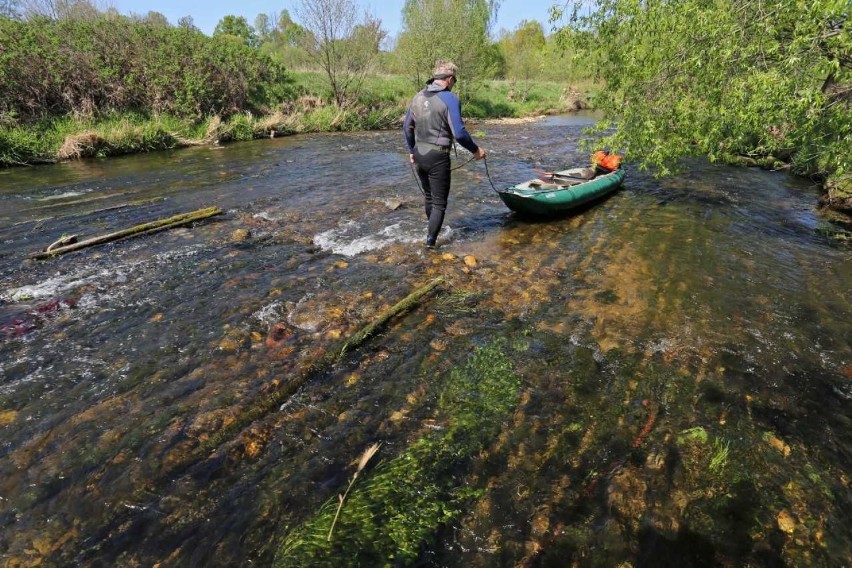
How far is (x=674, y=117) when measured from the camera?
27.6 ft

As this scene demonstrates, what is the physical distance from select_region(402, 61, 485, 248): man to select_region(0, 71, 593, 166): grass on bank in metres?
12.5

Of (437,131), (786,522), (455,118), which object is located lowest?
(786,522)

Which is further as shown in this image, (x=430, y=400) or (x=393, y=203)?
(x=393, y=203)

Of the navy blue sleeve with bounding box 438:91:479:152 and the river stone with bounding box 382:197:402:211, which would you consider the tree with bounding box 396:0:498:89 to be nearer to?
the river stone with bounding box 382:197:402:211

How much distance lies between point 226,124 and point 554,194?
56.2ft

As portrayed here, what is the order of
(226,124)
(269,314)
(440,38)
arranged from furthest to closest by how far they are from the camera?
1. (440,38)
2. (226,124)
3. (269,314)

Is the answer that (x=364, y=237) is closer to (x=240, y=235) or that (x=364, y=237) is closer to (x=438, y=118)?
(x=240, y=235)

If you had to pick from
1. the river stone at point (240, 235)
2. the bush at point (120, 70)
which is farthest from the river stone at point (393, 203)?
the bush at point (120, 70)

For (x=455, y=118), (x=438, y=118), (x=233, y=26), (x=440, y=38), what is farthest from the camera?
(x=233, y=26)

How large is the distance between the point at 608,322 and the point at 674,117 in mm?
5347

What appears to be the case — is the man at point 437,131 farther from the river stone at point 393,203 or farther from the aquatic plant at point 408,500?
the aquatic plant at point 408,500

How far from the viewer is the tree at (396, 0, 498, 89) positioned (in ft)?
99.1

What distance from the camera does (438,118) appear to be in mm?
6527

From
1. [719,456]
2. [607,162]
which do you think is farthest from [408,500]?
[607,162]
